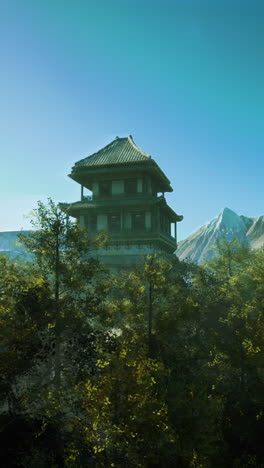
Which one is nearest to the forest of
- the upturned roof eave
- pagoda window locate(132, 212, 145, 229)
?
pagoda window locate(132, 212, 145, 229)

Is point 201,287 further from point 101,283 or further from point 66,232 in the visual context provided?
point 66,232

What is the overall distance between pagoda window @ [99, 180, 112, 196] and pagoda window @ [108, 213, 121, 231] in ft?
9.71

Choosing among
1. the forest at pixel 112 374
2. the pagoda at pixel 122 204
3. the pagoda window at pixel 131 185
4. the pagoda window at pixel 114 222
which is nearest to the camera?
the forest at pixel 112 374

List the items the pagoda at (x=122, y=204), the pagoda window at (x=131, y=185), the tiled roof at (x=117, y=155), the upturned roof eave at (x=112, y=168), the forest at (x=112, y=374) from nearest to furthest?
the forest at (x=112, y=374), the pagoda at (x=122, y=204), the upturned roof eave at (x=112, y=168), the tiled roof at (x=117, y=155), the pagoda window at (x=131, y=185)

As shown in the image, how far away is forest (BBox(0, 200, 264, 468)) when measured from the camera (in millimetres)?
10453

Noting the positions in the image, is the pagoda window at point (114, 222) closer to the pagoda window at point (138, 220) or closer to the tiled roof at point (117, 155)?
the pagoda window at point (138, 220)

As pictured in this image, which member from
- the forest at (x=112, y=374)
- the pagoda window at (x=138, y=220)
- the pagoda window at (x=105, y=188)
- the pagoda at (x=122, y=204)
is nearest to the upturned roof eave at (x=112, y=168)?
the pagoda at (x=122, y=204)

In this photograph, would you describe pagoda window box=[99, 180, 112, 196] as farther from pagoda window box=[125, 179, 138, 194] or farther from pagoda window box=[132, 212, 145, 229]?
pagoda window box=[132, 212, 145, 229]

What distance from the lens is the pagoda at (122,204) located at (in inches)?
1425

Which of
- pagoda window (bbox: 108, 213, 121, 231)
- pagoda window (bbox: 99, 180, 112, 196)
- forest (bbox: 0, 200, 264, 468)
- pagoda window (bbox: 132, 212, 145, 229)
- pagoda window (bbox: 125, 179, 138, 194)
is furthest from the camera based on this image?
pagoda window (bbox: 99, 180, 112, 196)

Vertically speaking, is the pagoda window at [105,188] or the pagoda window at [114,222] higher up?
the pagoda window at [105,188]

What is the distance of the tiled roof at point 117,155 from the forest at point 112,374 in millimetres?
23460

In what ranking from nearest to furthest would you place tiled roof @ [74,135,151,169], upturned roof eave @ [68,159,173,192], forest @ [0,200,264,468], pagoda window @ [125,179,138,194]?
forest @ [0,200,264,468], upturned roof eave @ [68,159,173,192], tiled roof @ [74,135,151,169], pagoda window @ [125,179,138,194]

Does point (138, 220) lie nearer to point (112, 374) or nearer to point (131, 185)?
point (131, 185)
